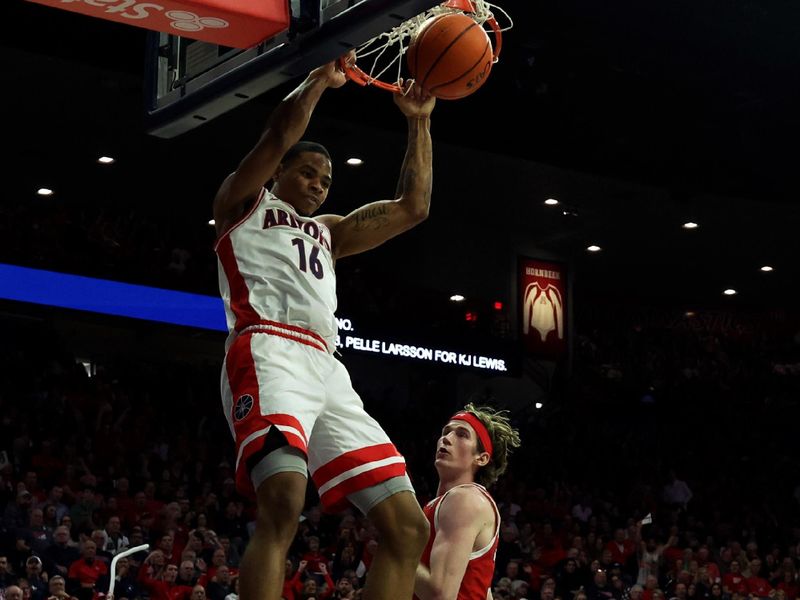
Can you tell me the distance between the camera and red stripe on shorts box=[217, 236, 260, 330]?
4.22 m

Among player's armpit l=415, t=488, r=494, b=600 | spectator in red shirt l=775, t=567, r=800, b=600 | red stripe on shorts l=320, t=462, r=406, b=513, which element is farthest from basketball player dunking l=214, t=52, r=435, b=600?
spectator in red shirt l=775, t=567, r=800, b=600

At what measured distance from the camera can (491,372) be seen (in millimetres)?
19703

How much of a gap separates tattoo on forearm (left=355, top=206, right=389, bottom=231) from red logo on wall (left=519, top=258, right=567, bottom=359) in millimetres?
16961

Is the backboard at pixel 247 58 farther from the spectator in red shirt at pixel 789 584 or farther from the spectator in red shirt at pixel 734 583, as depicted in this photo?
the spectator in red shirt at pixel 789 584

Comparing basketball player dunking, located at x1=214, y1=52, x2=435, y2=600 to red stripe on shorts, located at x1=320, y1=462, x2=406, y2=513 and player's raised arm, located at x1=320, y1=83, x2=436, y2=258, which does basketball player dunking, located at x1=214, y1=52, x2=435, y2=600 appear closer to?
red stripe on shorts, located at x1=320, y1=462, x2=406, y2=513

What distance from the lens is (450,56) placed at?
468cm

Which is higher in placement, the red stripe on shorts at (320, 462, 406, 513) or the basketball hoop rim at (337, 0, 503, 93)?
the basketball hoop rim at (337, 0, 503, 93)

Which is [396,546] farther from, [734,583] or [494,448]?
[734,583]

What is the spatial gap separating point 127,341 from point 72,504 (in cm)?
949

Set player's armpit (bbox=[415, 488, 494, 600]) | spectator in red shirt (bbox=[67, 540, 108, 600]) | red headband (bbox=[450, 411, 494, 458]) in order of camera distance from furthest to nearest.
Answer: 1. spectator in red shirt (bbox=[67, 540, 108, 600])
2. red headband (bbox=[450, 411, 494, 458])
3. player's armpit (bbox=[415, 488, 494, 600])

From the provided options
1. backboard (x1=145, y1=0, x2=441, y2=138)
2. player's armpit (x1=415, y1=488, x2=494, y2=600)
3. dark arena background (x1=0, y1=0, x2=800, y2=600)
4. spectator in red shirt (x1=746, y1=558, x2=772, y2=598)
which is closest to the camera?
backboard (x1=145, y1=0, x2=441, y2=138)

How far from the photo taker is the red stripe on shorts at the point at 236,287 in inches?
166

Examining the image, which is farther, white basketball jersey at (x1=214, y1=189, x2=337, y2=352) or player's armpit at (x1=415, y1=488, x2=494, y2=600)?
player's armpit at (x1=415, y1=488, x2=494, y2=600)

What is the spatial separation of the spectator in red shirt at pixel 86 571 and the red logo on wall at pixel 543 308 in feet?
39.7
